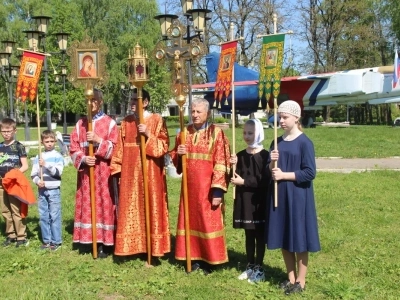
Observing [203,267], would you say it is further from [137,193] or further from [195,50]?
[195,50]

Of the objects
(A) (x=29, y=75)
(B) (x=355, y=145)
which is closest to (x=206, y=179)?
(A) (x=29, y=75)

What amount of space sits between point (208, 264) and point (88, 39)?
2.87 metres

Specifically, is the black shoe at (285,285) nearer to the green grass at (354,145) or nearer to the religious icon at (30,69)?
the religious icon at (30,69)

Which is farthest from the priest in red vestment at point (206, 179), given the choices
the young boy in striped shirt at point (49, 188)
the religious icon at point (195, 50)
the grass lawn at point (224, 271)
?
the young boy in striped shirt at point (49, 188)

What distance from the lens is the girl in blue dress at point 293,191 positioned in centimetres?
420

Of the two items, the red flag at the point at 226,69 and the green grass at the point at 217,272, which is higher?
the red flag at the point at 226,69

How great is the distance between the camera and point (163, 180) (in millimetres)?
5363

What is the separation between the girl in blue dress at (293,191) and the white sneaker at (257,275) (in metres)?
0.57

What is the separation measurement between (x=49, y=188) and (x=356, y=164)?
385 inches

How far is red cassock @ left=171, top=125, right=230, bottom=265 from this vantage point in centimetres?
492

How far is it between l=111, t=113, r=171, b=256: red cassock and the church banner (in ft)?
4.15

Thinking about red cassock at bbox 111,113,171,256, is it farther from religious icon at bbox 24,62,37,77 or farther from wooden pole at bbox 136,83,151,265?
religious icon at bbox 24,62,37,77

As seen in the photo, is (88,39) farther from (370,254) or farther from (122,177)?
(370,254)

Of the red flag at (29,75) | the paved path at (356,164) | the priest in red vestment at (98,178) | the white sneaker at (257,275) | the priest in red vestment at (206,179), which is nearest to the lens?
the white sneaker at (257,275)
